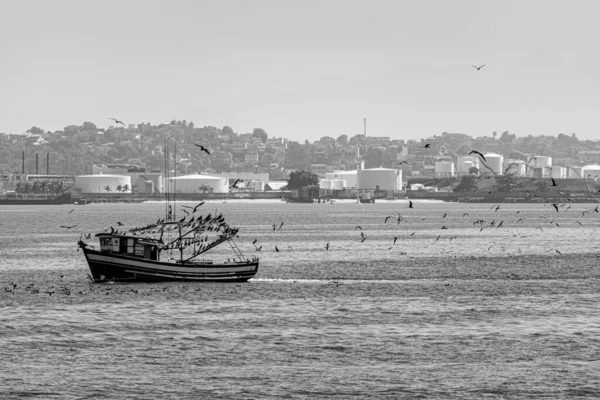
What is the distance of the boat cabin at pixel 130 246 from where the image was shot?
258 feet

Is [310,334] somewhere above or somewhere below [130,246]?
below

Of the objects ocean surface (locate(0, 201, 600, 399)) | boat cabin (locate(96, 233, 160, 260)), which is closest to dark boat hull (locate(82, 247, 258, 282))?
boat cabin (locate(96, 233, 160, 260))

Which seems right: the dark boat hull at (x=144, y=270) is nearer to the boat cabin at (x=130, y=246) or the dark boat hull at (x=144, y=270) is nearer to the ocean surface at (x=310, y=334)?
the boat cabin at (x=130, y=246)

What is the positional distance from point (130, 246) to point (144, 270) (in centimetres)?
196

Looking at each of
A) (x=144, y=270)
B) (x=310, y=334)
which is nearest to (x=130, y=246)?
(x=144, y=270)

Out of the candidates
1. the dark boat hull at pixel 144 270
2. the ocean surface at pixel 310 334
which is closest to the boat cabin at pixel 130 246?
the dark boat hull at pixel 144 270

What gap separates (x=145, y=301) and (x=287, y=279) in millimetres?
17258

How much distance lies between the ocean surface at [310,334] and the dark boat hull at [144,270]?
34.3 inches

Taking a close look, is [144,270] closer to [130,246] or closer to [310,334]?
[130,246]

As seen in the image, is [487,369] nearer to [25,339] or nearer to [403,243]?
[25,339]

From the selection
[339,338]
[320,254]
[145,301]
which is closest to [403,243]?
[320,254]

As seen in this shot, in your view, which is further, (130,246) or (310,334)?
(130,246)

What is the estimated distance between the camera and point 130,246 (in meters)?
79.1

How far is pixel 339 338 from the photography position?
55469 millimetres
